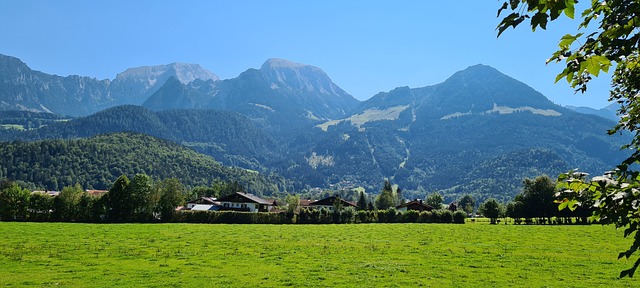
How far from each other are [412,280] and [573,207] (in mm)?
17572

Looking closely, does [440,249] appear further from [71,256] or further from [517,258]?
[71,256]

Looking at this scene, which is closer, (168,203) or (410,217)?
(168,203)

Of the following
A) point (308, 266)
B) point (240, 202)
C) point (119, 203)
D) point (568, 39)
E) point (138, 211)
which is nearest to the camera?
point (568, 39)

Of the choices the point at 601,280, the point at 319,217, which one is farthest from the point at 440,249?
the point at 319,217

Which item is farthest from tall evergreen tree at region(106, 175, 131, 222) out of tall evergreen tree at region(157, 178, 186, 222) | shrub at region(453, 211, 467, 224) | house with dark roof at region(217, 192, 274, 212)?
shrub at region(453, 211, 467, 224)

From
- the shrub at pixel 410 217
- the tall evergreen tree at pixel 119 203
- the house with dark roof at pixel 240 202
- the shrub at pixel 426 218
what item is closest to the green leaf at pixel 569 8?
the tall evergreen tree at pixel 119 203

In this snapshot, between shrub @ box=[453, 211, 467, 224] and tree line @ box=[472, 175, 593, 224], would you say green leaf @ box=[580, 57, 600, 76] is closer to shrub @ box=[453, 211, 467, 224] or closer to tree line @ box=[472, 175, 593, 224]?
tree line @ box=[472, 175, 593, 224]

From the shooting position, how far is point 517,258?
28703 mm

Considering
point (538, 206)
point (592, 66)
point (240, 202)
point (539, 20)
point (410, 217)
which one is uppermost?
point (539, 20)

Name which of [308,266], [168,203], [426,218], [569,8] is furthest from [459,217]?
[569,8]

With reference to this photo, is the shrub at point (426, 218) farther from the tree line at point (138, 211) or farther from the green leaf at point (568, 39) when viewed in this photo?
the green leaf at point (568, 39)

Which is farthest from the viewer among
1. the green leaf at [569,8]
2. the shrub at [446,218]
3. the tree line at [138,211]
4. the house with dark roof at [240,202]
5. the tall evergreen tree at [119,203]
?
the house with dark roof at [240,202]

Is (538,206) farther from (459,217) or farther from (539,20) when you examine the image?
(539,20)

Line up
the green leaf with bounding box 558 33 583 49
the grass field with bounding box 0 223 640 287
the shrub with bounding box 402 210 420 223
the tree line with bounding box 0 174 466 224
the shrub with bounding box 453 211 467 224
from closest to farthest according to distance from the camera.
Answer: the green leaf with bounding box 558 33 583 49 < the grass field with bounding box 0 223 640 287 < the tree line with bounding box 0 174 466 224 < the shrub with bounding box 453 211 467 224 < the shrub with bounding box 402 210 420 223
